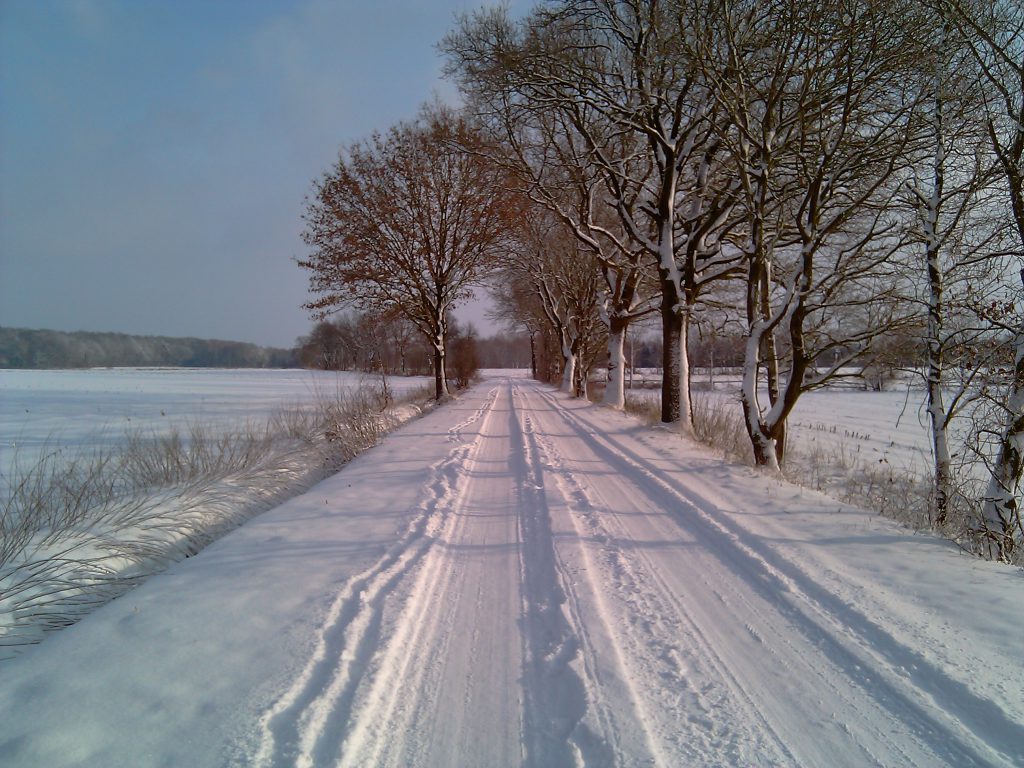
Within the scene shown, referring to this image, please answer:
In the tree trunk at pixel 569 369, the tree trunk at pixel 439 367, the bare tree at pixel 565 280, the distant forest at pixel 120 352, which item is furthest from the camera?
the distant forest at pixel 120 352

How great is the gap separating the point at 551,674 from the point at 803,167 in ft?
32.3

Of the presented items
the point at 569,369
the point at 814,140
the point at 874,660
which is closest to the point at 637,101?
the point at 814,140

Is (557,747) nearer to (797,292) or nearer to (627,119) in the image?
(797,292)

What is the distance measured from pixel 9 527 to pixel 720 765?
21.0ft

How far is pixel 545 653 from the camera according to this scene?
3203 millimetres

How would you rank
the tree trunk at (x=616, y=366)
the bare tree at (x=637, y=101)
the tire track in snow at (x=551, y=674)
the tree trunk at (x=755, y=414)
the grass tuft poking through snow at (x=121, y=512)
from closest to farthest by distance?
1. the tire track in snow at (x=551, y=674)
2. the grass tuft poking through snow at (x=121, y=512)
3. the tree trunk at (x=755, y=414)
4. the bare tree at (x=637, y=101)
5. the tree trunk at (x=616, y=366)

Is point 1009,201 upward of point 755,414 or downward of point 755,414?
upward

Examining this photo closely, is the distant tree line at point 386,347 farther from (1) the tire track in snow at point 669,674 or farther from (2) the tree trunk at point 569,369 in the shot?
(1) the tire track in snow at point 669,674

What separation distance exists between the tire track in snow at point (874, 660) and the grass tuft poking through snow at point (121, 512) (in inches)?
207

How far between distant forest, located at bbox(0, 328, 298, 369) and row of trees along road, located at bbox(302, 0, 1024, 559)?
57.7 meters

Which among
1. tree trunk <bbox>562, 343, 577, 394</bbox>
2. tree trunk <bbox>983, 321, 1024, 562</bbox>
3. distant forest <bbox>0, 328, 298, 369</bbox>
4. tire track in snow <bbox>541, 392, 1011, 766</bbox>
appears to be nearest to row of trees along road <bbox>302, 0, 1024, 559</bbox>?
tree trunk <bbox>983, 321, 1024, 562</bbox>

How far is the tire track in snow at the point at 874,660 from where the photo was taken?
2477mm

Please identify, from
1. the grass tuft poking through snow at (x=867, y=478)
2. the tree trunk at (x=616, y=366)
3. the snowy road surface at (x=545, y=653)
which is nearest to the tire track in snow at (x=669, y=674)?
the snowy road surface at (x=545, y=653)

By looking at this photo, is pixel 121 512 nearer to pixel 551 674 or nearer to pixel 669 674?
pixel 551 674
